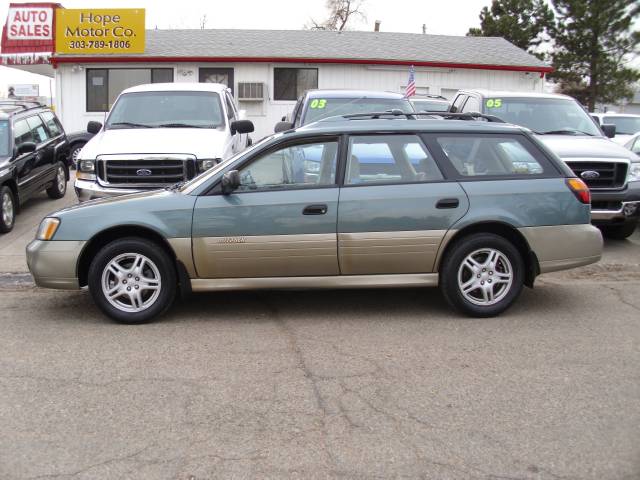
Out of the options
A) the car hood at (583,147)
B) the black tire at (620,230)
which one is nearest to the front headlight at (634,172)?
the car hood at (583,147)

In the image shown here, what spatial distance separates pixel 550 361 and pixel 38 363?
3591 mm

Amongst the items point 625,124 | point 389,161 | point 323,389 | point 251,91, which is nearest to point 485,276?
point 389,161

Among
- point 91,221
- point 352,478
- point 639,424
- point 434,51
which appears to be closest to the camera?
point 352,478

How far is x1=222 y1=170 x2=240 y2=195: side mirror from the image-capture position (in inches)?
230

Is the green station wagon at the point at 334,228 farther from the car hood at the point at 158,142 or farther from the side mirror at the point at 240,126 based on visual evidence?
the side mirror at the point at 240,126

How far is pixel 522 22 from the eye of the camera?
1407 inches

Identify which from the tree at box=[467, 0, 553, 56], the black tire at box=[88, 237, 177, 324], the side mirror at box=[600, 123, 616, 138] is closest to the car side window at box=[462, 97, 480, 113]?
the side mirror at box=[600, 123, 616, 138]

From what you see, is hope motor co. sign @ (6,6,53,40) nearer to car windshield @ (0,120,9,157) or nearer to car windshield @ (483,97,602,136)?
car windshield @ (0,120,9,157)

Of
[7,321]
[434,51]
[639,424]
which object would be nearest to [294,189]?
[7,321]

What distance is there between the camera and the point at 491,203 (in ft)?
19.6

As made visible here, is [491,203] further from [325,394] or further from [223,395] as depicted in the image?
[223,395]

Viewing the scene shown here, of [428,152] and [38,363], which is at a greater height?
[428,152]

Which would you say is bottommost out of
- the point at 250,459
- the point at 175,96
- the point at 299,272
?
the point at 250,459

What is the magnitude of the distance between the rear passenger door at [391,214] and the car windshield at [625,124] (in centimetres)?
1291
